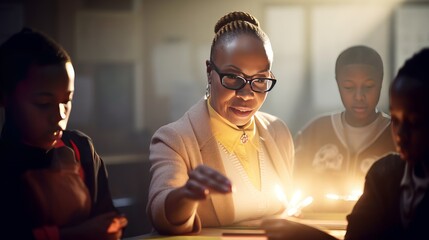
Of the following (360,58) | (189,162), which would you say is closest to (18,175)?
(189,162)

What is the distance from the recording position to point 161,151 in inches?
61.4

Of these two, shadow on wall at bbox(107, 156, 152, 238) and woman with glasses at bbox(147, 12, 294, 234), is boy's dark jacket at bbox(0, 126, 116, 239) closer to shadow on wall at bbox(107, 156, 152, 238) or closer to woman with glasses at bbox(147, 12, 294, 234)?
woman with glasses at bbox(147, 12, 294, 234)

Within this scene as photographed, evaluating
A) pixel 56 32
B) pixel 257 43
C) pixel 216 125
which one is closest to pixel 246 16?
pixel 257 43

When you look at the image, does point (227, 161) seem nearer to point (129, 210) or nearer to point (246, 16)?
point (246, 16)

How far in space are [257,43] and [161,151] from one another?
1.06 ft

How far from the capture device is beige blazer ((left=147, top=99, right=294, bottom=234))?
1.49 m

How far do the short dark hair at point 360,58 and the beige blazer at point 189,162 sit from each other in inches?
11.3

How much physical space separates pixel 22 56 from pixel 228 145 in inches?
22.5

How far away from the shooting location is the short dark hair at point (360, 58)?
69.4 inches

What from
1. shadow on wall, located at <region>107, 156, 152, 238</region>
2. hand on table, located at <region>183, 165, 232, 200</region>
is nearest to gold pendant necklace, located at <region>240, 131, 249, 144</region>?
hand on table, located at <region>183, 165, 232, 200</region>

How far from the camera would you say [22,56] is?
1.24 m

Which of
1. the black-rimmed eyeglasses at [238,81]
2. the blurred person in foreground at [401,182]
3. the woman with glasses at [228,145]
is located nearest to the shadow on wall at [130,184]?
the woman with glasses at [228,145]

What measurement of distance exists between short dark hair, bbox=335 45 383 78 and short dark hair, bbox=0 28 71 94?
79 centimetres

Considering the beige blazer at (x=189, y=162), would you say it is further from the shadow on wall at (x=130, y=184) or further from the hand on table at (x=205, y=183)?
the shadow on wall at (x=130, y=184)
